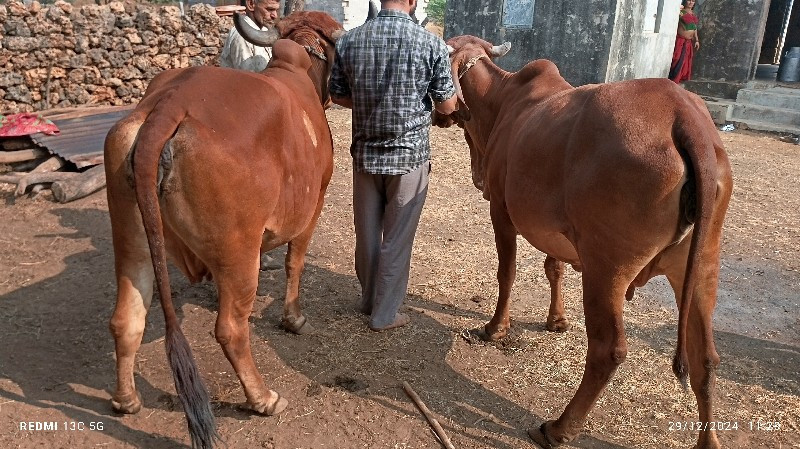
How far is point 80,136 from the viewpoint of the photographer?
7707 mm

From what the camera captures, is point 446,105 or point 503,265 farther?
point 503,265

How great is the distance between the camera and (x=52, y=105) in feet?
30.4

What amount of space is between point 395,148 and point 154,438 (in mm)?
2052

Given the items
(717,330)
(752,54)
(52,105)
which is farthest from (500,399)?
(752,54)

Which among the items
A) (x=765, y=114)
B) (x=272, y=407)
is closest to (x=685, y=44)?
(x=765, y=114)

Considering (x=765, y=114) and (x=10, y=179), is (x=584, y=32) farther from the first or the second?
(x=10, y=179)

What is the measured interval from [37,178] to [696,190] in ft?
21.2

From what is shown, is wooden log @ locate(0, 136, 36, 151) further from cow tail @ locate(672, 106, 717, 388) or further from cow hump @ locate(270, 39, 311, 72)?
cow tail @ locate(672, 106, 717, 388)

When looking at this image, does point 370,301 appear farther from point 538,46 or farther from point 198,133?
point 538,46

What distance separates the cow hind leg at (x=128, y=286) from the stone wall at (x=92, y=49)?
735cm

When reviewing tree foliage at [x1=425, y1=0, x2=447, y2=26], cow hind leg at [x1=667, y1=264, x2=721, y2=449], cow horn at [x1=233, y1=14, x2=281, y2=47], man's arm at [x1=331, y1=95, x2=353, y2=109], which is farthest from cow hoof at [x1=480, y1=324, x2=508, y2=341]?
tree foliage at [x1=425, y1=0, x2=447, y2=26]

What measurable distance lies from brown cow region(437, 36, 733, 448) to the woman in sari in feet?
35.7

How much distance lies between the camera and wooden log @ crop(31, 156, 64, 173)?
698 cm

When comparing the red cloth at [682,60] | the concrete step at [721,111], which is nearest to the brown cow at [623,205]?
the concrete step at [721,111]
